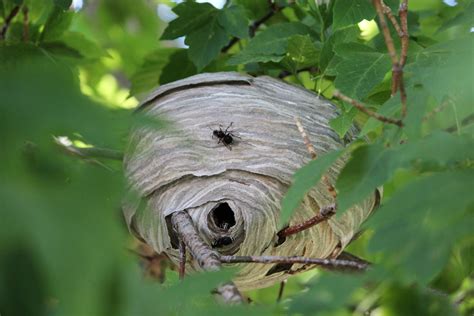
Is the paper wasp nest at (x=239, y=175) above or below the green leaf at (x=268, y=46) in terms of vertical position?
below

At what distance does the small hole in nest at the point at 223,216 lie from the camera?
2.13m

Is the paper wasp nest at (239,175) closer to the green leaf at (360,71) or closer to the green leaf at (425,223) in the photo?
the green leaf at (360,71)

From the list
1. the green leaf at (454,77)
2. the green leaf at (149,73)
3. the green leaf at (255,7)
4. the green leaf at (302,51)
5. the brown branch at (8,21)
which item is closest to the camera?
the green leaf at (454,77)

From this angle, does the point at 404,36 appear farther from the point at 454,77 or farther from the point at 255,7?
the point at 255,7

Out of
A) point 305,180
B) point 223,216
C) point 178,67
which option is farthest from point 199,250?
point 178,67

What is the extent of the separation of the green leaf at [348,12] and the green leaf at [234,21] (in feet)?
1.82

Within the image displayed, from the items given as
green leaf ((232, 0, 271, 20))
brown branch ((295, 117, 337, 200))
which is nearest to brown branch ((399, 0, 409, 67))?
brown branch ((295, 117, 337, 200))

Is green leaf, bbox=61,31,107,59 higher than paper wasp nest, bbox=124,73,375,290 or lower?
higher

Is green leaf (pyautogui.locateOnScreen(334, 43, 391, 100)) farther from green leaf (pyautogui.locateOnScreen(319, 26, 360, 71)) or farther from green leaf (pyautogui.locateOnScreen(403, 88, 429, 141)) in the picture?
green leaf (pyautogui.locateOnScreen(403, 88, 429, 141))

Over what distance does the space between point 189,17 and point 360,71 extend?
0.82 m

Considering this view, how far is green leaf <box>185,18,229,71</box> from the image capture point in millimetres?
2639

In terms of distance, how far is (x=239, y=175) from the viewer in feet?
7.13

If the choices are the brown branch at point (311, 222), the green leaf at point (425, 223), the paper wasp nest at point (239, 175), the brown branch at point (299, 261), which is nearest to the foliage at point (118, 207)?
the green leaf at point (425, 223)

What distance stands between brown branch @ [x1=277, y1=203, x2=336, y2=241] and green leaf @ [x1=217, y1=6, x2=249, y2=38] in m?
0.76
